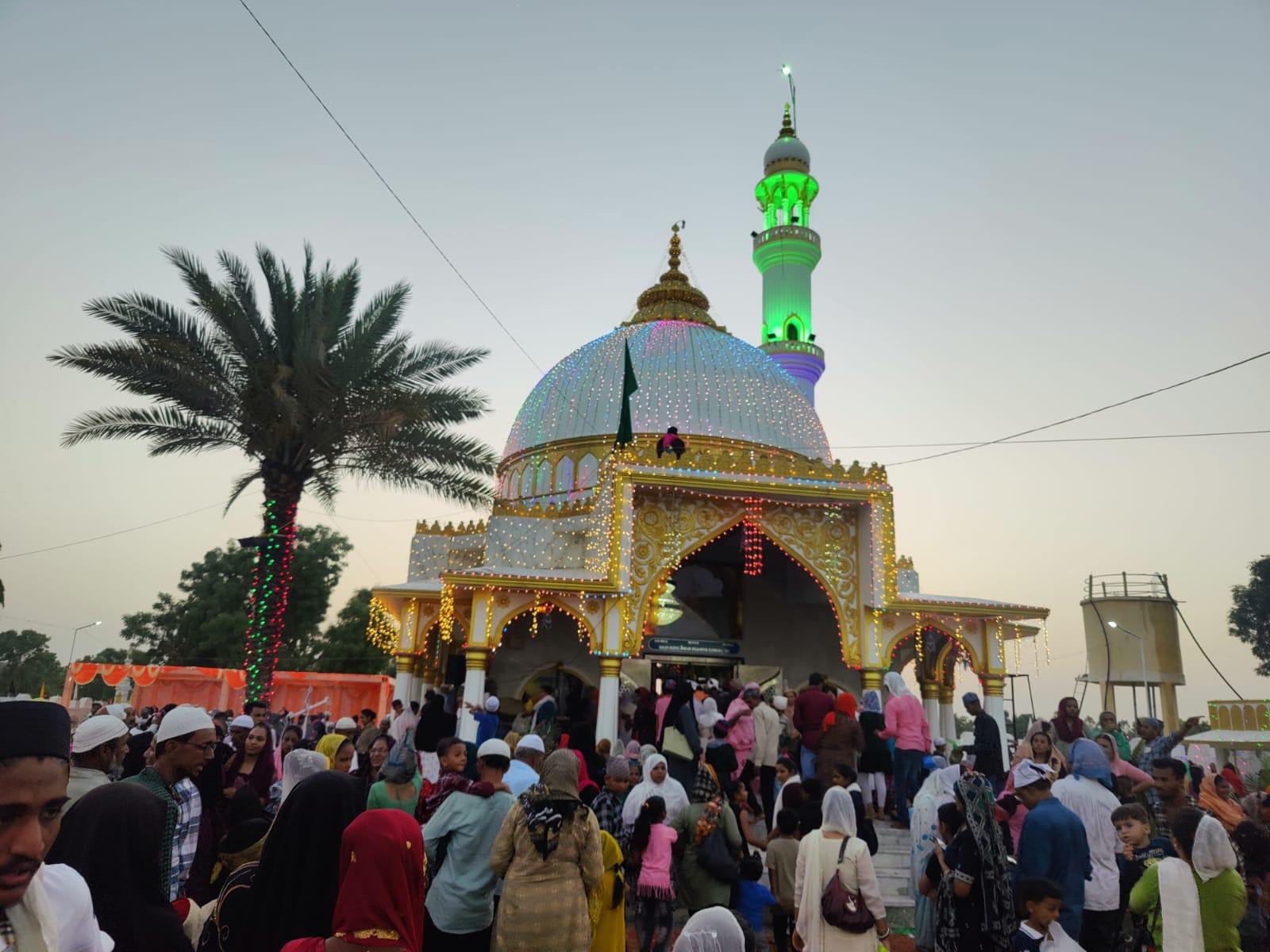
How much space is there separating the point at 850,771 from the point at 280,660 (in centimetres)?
3663

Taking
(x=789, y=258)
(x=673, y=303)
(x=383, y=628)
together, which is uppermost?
(x=789, y=258)

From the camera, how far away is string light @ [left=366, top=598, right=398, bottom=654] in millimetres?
18281

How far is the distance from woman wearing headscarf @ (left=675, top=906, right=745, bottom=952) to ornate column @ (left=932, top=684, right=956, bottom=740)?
17.9 m

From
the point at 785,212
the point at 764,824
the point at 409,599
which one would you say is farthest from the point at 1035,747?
the point at 785,212

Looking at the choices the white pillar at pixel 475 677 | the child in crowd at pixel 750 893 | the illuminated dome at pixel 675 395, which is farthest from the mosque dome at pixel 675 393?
the child in crowd at pixel 750 893

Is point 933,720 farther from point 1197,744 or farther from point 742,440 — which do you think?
point 742,440

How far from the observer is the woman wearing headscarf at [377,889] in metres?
2.71

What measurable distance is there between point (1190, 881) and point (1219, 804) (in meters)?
2.60

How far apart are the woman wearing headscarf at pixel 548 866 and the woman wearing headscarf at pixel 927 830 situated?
3.34 metres

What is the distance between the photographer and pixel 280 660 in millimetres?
37750

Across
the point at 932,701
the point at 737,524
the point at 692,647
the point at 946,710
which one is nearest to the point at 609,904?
the point at 737,524

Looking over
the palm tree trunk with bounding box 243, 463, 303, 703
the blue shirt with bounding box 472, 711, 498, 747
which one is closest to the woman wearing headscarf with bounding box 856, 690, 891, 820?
the blue shirt with bounding box 472, 711, 498, 747

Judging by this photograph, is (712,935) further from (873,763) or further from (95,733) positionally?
(873,763)

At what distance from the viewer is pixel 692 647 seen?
19.0 m
